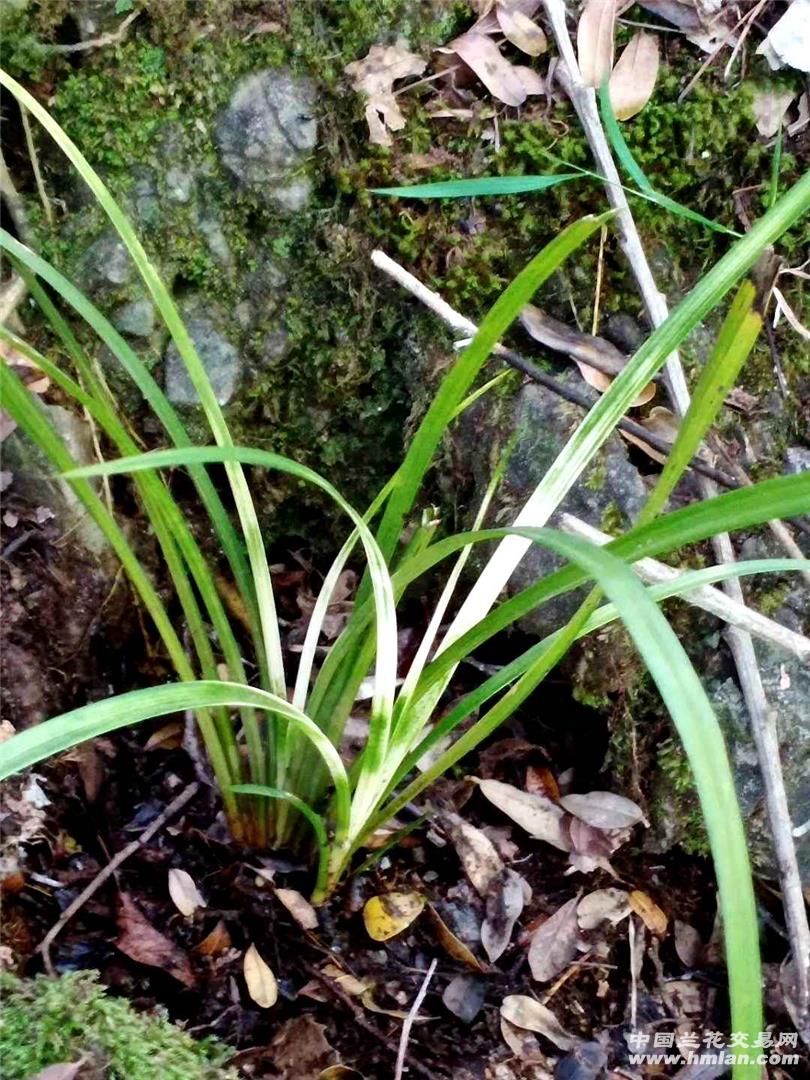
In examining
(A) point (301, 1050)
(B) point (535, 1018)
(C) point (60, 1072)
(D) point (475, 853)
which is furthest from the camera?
(D) point (475, 853)

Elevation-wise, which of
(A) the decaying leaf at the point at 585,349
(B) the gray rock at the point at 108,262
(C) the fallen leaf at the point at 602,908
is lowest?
(C) the fallen leaf at the point at 602,908

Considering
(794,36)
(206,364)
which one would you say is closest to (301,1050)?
(206,364)

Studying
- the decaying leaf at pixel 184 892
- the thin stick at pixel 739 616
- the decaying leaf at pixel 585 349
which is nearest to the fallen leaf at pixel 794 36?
the decaying leaf at pixel 585 349

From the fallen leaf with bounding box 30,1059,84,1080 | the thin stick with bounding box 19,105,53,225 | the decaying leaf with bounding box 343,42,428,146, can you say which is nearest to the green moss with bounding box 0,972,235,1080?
the fallen leaf with bounding box 30,1059,84,1080

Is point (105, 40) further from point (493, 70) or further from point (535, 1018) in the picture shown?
point (535, 1018)

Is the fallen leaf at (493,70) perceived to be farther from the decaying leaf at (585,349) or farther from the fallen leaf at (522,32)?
the decaying leaf at (585,349)

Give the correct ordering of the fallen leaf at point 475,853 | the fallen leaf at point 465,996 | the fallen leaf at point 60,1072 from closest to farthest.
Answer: the fallen leaf at point 60,1072, the fallen leaf at point 465,996, the fallen leaf at point 475,853
